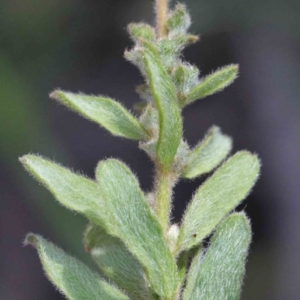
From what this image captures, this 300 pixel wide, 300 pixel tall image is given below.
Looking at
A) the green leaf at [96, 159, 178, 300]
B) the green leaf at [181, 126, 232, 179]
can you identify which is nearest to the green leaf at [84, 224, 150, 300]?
the green leaf at [96, 159, 178, 300]

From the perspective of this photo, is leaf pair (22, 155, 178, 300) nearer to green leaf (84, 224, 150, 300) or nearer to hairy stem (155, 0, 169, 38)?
green leaf (84, 224, 150, 300)

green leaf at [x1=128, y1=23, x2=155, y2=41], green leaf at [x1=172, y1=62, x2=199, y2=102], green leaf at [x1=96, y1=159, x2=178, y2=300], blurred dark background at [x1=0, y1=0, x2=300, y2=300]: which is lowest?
green leaf at [x1=96, y1=159, x2=178, y2=300]

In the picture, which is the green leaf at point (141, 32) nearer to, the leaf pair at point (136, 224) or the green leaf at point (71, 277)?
the leaf pair at point (136, 224)

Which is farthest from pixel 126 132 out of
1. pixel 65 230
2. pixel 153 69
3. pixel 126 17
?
pixel 126 17

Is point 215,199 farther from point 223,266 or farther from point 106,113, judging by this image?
point 106,113

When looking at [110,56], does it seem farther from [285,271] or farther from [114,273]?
[114,273]

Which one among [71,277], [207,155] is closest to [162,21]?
[207,155]

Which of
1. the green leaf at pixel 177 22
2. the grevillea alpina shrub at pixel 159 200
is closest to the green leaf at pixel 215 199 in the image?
the grevillea alpina shrub at pixel 159 200
